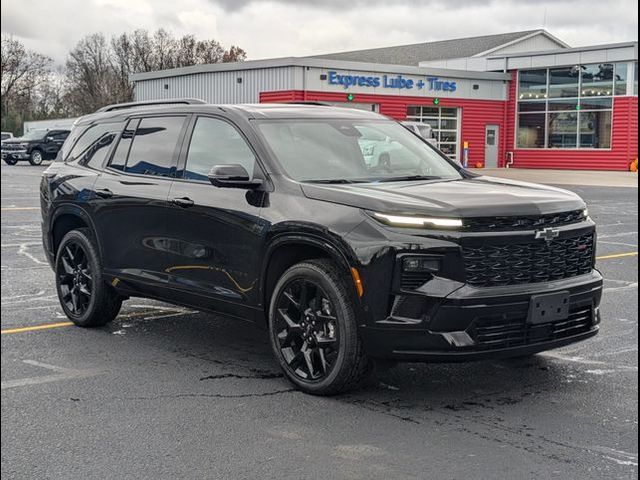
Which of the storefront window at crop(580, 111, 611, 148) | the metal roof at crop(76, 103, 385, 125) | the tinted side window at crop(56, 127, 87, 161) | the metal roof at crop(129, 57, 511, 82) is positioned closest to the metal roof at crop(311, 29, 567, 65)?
the metal roof at crop(129, 57, 511, 82)

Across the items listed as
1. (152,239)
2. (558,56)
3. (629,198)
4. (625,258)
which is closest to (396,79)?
(558,56)

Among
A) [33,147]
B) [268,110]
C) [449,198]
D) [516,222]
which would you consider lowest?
[516,222]

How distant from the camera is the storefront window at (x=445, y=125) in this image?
43.3 meters

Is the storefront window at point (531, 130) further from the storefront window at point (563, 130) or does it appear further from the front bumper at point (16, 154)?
the front bumper at point (16, 154)

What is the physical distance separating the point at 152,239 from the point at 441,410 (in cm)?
255

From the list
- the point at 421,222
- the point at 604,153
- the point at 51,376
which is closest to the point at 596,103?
the point at 604,153

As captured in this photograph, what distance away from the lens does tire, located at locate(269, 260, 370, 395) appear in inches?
201

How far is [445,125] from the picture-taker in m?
44.2

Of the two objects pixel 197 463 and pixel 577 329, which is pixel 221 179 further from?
pixel 577 329

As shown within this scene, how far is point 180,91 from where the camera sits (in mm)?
42906

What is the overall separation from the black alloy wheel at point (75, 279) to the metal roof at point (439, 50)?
170 ft

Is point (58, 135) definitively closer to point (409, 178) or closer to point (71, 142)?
point (71, 142)

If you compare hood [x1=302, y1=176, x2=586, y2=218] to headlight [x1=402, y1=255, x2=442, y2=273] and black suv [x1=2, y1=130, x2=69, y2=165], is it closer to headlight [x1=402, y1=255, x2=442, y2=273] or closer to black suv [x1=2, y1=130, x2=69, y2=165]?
headlight [x1=402, y1=255, x2=442, y2=273]

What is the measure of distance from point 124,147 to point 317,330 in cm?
262
